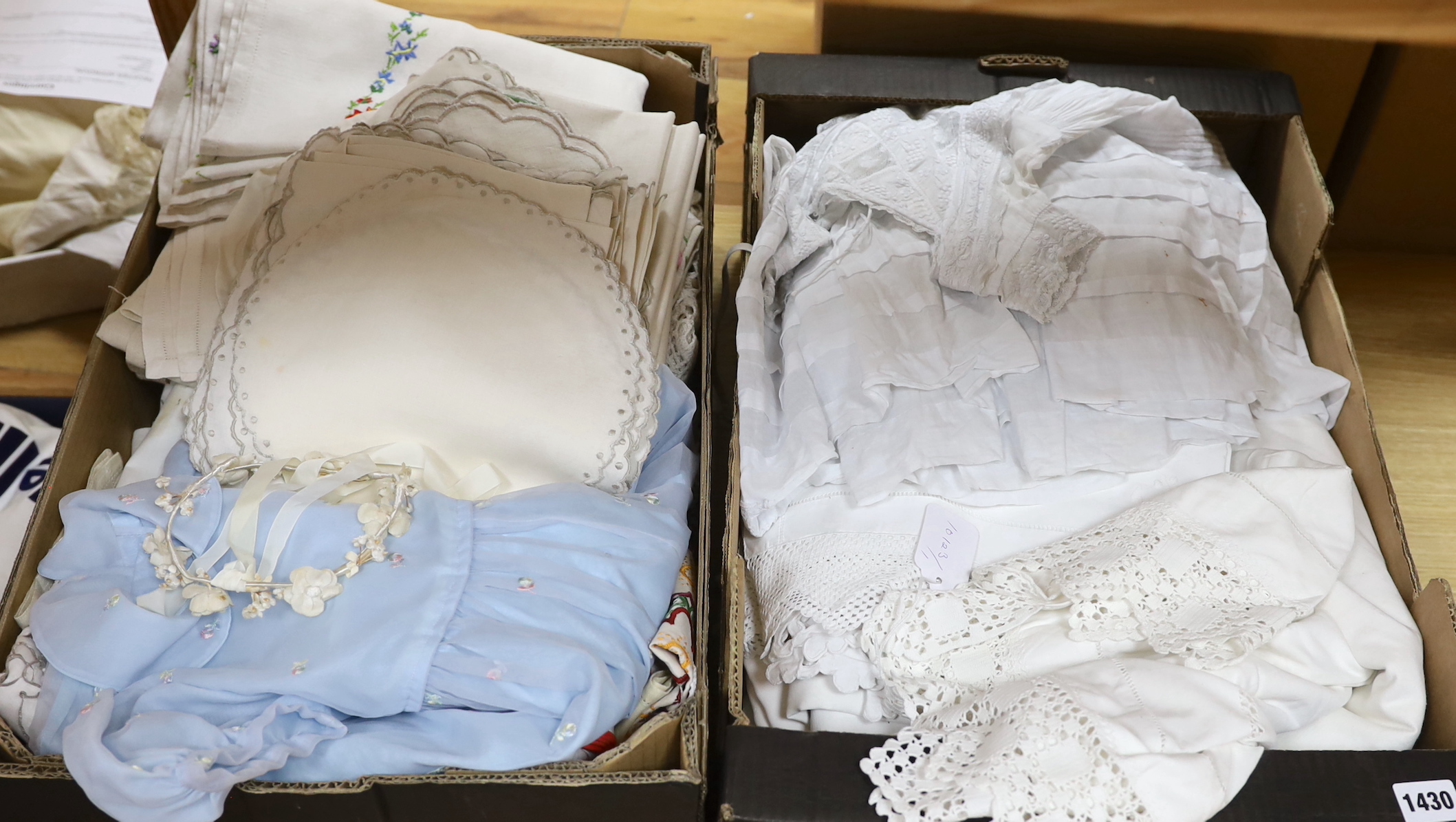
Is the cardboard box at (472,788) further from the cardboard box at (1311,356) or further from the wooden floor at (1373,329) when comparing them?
the wooden floor at (1373,329)

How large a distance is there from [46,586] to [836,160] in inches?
30.6

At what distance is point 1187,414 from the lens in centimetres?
91

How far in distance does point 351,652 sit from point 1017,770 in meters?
0.45

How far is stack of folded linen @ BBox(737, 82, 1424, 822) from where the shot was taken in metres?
0.72

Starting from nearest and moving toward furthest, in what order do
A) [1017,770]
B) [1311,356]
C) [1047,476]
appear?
[1017,770], [1047,476], [1311,356]

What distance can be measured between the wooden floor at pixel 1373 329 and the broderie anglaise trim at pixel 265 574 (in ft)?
1.71

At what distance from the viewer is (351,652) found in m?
0.73

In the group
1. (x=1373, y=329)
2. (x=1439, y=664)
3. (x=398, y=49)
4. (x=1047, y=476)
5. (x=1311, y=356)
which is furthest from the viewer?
(x=1373, y=329)

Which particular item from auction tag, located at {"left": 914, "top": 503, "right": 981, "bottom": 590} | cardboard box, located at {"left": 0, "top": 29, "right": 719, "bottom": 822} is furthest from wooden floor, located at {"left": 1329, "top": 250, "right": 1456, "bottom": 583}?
cardboard box, located at {"left": 0, "top": 29, "right": 719, "bottom": 822}

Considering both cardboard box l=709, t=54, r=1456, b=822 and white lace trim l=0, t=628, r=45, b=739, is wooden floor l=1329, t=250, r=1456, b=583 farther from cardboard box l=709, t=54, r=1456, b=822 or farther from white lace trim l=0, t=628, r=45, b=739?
white lace trim l=0, t=628, r=45, b=739

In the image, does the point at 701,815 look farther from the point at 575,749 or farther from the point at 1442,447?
the point at 1442,447

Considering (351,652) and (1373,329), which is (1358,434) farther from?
(351,652)

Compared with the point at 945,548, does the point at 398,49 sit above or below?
above

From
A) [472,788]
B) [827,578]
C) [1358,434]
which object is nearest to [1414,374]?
[1358,434]
